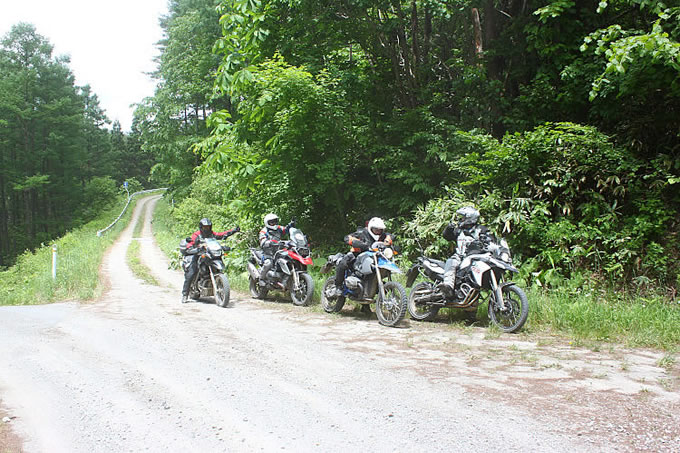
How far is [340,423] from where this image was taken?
144 inches

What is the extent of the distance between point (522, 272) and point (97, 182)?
51975 millimetres

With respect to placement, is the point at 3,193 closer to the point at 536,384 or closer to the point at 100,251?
the point at 100,251

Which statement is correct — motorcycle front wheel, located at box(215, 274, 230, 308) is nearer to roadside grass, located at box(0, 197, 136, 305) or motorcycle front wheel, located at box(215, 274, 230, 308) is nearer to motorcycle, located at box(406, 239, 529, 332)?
roadside grass, located at box(0, 197, 136, 305)

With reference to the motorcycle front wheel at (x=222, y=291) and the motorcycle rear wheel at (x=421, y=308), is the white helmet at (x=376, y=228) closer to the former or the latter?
the motorcycle rear wheel at (x=421, y=308)

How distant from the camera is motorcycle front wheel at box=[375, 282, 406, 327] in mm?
7367

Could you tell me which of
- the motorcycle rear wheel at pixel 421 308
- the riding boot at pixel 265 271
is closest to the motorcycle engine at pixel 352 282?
the motorcycle rear wheel at pixel 421 308

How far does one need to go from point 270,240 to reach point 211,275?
1364 mm

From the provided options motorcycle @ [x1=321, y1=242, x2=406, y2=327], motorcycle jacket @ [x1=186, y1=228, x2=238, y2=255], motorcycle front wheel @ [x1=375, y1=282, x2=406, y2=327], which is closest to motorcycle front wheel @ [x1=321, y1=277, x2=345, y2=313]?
motorcycle @ [x1=321, y1=242, x2=406, y2=327]

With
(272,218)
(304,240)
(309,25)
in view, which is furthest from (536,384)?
(309,25)

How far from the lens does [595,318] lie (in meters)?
6.66

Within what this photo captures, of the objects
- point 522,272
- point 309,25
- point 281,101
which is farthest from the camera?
point 309,25

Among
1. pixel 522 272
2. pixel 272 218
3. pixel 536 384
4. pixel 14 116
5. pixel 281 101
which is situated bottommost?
pixel 536 384

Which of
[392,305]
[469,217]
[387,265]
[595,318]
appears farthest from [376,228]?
[595,318]

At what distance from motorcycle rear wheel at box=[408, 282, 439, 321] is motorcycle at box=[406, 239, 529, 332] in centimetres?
2
